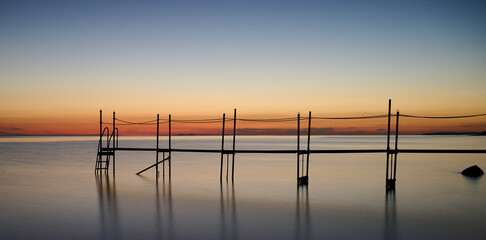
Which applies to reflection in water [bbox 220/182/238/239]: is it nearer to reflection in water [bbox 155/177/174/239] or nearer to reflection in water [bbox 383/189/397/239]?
reflection in water [bbox 155/177/174/239]

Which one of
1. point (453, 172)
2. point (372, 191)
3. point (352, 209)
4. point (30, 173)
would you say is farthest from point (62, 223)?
point (453, 172)

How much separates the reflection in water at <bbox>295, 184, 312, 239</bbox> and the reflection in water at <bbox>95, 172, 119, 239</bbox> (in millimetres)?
5097

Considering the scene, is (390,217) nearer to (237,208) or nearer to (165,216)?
(237,208)

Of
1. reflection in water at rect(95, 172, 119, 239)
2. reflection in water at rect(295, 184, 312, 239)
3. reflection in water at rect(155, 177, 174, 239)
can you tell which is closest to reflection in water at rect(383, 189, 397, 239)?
reflection in water at rect(295, 184, 312, 239)

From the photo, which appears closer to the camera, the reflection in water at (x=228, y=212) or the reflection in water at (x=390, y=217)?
the reflection in water at (x=228, y=212)

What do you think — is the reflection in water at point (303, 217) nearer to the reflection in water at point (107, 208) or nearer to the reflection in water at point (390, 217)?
the reflection in water at point (390, 217)

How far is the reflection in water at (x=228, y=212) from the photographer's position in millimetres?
10571

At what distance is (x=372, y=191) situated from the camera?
18641 mm

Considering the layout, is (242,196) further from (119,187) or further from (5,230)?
(5,230)

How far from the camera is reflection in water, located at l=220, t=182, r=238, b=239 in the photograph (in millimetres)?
10571

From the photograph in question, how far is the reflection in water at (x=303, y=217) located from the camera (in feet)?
34.7

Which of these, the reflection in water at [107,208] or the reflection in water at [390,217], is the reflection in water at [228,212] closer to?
the reflection in water at [107,208]

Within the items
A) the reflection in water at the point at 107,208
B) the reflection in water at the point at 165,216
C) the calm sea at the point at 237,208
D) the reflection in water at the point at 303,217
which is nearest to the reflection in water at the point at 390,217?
the calm sea at the point at 237,208

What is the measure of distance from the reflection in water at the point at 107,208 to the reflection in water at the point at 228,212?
3026mm
